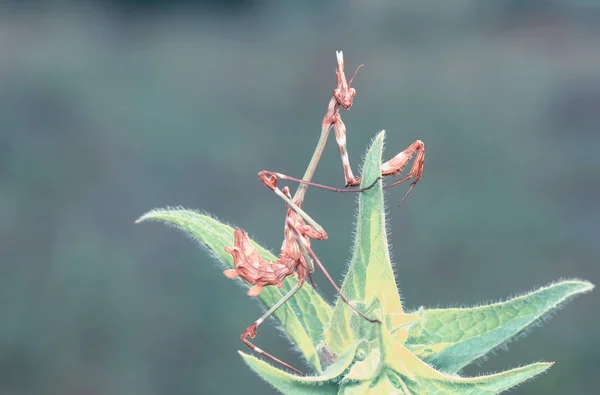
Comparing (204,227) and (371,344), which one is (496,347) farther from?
(204,227)

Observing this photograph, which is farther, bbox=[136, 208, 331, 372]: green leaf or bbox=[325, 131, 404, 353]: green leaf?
bbox=[136, 208, 331, 372]: green leaf

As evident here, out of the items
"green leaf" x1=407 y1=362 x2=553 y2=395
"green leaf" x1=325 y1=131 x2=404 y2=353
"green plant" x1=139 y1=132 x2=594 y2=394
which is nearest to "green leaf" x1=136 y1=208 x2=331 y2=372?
"green plant" x1=139 y1=132 x2=594 y2=394

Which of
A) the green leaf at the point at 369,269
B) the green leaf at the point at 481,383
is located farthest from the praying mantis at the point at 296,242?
the green leaf at the point at 481,383

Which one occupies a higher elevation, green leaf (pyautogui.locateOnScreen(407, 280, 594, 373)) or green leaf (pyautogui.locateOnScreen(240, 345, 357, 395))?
green leaf (pyautogui.locateOnScreen(407, 280, 594, 373))

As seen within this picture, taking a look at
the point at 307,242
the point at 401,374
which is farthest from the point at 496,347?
the point at 307,242

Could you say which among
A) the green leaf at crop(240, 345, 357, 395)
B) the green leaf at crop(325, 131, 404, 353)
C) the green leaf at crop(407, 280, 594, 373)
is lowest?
the green leaf at crop(240, 345, 357, 395)

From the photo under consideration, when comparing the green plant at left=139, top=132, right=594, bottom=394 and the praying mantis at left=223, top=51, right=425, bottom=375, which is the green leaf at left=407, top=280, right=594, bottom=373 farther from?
the praying mantis at left=223, top=51, right=425, bottom=375

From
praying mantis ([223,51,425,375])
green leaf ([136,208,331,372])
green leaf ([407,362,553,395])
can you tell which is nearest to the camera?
green leaf ([407,362,553,395])

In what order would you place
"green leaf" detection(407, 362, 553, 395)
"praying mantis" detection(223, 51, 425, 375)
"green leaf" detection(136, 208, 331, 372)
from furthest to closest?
1. "green leaf" detection(136, 208, 331, 372)
2. "praying mantis" detection(223, 51, 425, 375)
3. "green leaf" detection(407, 362, 553, 395)
